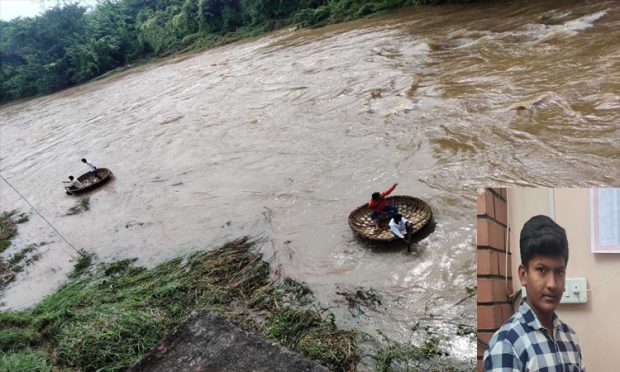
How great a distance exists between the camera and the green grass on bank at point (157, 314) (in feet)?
11.9

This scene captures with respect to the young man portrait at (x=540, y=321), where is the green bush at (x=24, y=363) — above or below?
below

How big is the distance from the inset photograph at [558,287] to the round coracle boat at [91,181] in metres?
9.02

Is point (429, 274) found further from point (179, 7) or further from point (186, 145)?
point (179, 7)

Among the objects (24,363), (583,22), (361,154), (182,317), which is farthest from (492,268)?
(583,22)

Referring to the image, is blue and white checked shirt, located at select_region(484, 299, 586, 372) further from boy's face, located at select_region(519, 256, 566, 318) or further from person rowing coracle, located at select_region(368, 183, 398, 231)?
person rowing coracle, located at select_region(368, 183, 398, 231)

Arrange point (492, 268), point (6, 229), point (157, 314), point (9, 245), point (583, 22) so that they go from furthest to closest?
point (583, 22) → point (6, 229) → point (9, 245) → point (157, 314) → point (492, 268)

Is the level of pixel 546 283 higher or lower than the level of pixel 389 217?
higher

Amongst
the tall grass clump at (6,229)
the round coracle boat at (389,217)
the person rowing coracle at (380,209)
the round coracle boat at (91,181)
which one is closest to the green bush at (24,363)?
the round coracle boat at (389,217)

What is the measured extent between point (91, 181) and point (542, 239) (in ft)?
31.4

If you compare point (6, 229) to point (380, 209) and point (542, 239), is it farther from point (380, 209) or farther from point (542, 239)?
point (542, 239)

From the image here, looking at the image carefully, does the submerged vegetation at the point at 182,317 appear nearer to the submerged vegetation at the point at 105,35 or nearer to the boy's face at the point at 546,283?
the boy's face at the point at 546,283

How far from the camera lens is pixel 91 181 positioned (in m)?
9.32

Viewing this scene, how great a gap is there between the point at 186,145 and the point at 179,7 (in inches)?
926

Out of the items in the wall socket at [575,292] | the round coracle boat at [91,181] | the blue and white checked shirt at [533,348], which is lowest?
the round coracle boat at [91,181]
